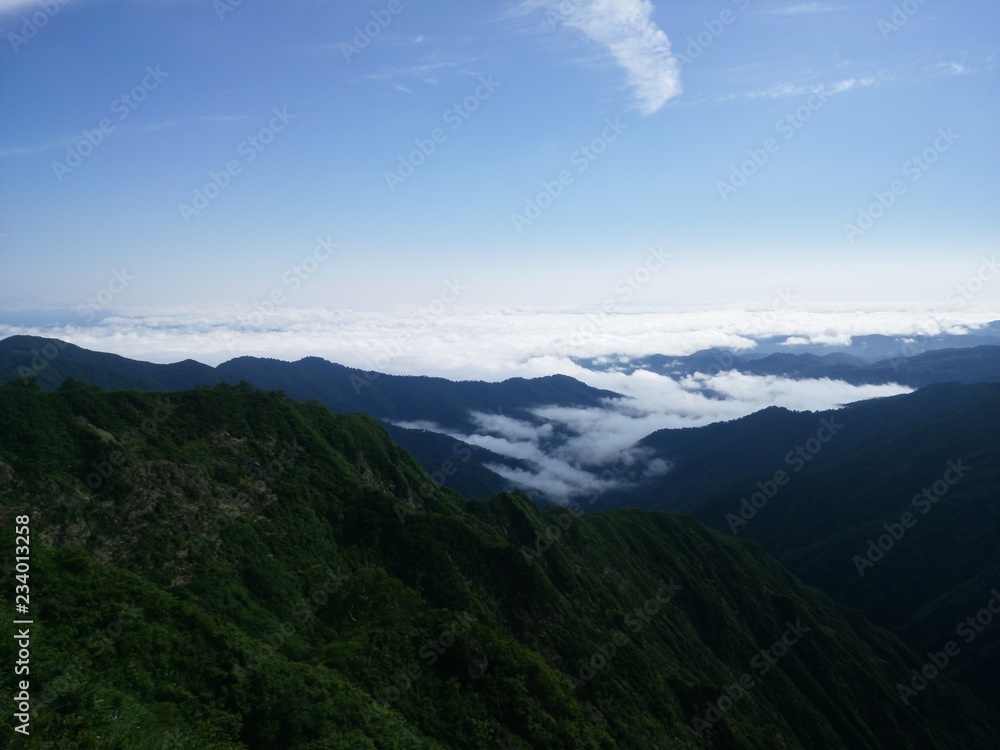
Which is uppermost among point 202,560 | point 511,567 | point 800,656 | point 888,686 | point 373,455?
point 373,455

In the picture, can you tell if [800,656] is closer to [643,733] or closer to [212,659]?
[643,733]

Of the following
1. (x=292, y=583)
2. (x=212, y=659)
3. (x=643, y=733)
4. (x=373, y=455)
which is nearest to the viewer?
(x=212, y=659)

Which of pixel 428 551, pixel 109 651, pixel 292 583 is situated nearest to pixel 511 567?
pixel 428 551

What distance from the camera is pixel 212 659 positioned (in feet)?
122

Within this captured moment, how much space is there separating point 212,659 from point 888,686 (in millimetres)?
171093

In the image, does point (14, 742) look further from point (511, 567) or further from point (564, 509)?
point (564, 509)

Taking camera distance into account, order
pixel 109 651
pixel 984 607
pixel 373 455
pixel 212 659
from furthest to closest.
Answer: pixel 984 607, pixel 373 455, pixel 212 659, pixel 109 651

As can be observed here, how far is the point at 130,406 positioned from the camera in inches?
2817

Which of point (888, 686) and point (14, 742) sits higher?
point (14, 742)

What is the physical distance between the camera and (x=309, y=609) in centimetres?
5703

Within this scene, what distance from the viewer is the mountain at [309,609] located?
34.0m

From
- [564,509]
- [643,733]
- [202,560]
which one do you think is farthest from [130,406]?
[564,509]

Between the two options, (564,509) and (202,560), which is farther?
(564,509)

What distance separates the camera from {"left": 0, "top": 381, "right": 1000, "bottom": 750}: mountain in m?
34.0
